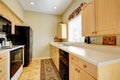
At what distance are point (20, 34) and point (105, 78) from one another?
3.27m

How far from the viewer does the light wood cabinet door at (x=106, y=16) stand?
3.51ft

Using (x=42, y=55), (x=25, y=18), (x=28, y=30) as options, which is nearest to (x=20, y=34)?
(x=28, y=30)

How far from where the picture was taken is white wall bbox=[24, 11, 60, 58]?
4.41 metres

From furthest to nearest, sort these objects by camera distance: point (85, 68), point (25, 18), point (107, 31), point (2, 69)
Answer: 1. point (25, 18)
2. point (2, 69)
3. point (107, 31)
4. point (85, 68)

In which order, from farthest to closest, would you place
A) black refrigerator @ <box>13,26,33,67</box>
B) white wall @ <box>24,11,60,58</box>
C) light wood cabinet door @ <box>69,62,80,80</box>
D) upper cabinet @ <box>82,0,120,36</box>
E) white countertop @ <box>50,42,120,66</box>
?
white wall @ <box>24,11,60,58</box>
black refrigerator @ <box>13,26,33,67</box>
light wood cabinet door @ <box>69,62,80,80</box>
upper cabinet @ <box>82,0,120,36</box>
white countertop @ <box>50,42,120,66</box>

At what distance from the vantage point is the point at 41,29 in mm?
4562

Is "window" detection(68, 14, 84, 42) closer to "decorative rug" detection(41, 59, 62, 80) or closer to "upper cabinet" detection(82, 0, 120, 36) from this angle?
"upper cabinet" detection(82, 0, 120, 36)

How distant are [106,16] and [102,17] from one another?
0.08 meters

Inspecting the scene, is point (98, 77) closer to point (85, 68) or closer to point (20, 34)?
point (85, 68)

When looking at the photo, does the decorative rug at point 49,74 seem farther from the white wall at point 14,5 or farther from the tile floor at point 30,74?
the white wall at point 14,5

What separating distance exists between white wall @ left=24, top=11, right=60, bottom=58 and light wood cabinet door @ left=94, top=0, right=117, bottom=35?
3.55 m

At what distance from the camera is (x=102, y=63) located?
0.79 meters

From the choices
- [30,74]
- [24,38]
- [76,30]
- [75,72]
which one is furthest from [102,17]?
[24,38]

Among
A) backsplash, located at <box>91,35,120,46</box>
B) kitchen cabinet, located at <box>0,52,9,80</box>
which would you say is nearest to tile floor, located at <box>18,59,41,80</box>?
kitchen cabinet, located at <box>0,52,9,80</box>
